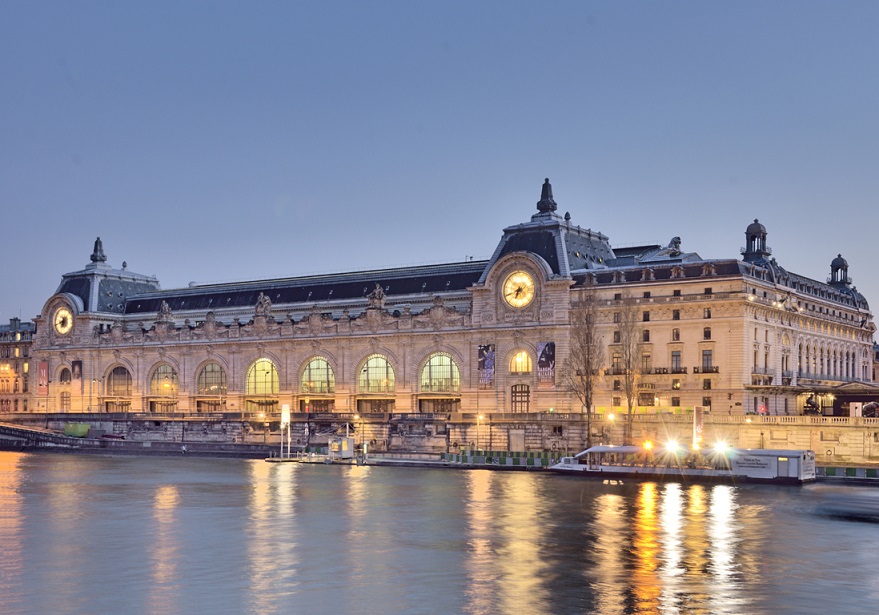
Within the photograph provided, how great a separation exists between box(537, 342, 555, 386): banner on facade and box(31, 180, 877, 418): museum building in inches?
9.8

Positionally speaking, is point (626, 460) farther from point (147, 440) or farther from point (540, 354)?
point (147, 440)

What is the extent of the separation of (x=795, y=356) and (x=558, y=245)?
30.0 metres

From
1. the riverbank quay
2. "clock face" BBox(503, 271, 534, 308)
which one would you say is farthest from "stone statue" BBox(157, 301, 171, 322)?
"clock face" BBox(503, 271, 534, 308)

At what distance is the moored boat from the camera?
9444cm

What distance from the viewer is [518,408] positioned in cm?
13862

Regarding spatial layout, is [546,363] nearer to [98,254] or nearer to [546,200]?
[546,200]

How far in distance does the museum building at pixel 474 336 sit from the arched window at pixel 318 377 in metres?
0.19

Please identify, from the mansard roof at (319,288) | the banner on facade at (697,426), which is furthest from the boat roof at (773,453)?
the mansard roof at (319,288)

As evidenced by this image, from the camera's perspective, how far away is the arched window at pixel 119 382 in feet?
579

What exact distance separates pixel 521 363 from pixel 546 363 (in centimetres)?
486

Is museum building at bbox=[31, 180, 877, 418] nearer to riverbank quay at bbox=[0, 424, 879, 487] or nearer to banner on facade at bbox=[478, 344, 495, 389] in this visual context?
banner on facade at bbox=[478, 344, 495, 389]

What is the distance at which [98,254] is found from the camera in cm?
19000

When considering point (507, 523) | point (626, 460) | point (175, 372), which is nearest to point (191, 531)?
point (507, 523)

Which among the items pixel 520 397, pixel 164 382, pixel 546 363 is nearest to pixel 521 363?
pixel 520 397
